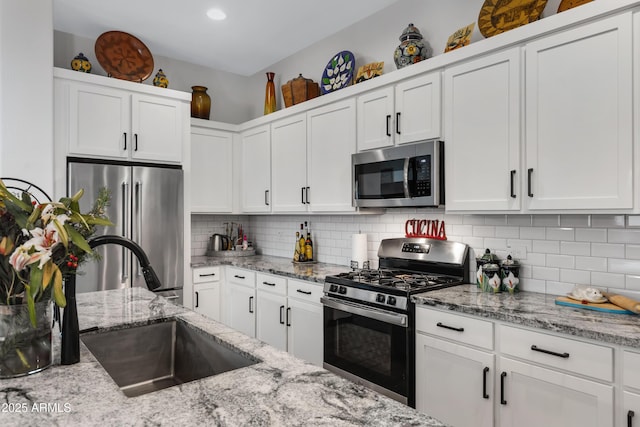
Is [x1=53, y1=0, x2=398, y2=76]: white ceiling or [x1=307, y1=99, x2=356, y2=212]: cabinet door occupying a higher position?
[x1=53, y1=0, x2=398, y2=76]: white ceiling

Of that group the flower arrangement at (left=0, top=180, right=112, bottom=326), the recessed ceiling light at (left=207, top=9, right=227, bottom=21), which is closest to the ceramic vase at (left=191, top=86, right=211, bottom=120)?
the recessed ceiling light at (left=207, top=9, right=227, bottom=21)

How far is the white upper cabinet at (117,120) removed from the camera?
3188 mm

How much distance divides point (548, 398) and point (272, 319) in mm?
2182

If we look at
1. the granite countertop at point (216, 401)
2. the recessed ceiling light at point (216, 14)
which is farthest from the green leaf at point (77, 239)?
the recessed ceiling light at point (216, 14)

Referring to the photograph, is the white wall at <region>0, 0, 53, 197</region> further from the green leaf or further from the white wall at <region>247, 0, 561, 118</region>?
the green leaf

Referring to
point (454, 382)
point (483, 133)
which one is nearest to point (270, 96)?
point (483, 133)

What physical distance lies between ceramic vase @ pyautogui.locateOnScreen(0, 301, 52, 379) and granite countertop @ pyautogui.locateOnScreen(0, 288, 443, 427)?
0.10ft

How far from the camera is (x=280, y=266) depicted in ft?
11.9

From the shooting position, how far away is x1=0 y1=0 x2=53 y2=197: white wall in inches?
112

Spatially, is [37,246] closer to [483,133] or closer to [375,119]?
[483,133]

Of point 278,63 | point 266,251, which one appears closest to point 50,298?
point 266,251

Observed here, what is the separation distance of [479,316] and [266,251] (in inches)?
115

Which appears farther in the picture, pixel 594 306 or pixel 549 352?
pixel 594 306

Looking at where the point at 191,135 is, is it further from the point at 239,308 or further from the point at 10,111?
the point at 239,308
